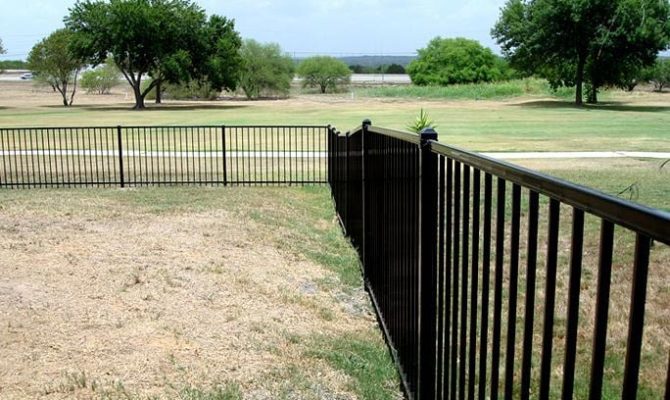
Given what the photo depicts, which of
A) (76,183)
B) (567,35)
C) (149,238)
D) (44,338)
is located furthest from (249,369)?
(567,35)

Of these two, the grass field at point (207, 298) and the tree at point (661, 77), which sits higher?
the tree at point (661, 77)

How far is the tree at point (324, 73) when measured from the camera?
377ft

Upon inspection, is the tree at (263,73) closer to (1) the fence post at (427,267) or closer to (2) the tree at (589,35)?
(2) the tree at (589,35)

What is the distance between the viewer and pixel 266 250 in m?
8.77

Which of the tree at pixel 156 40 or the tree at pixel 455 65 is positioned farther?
the tree at pixel 455 65

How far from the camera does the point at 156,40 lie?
6569 cm

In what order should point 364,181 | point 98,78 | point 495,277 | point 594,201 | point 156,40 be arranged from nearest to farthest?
1. point 594,201
2. point 495,277
3. point 364,181
4. point 156,40
5. point 98,78

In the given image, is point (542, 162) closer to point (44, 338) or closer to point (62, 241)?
point (62, 241)

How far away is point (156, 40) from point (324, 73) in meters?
51.6

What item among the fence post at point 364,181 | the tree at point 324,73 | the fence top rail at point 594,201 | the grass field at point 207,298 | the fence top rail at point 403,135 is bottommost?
the grass field at point 207,298

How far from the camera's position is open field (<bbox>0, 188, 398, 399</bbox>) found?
188 inches

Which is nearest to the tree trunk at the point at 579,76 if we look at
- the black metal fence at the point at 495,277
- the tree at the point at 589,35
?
the tree at the point at 589,35

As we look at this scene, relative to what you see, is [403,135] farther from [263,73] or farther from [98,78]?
[98,78]

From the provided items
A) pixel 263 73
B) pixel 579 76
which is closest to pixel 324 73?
pixel 263 73
